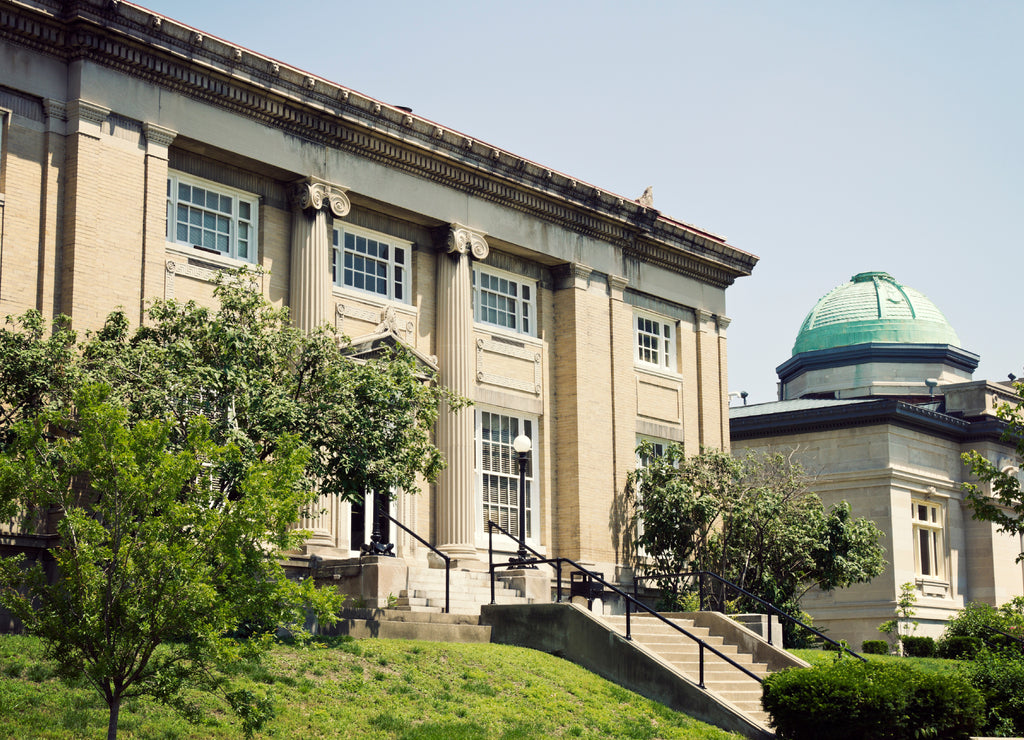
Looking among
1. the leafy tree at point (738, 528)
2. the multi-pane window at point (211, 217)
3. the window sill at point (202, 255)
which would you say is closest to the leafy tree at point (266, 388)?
the window sill at point (202, 255)

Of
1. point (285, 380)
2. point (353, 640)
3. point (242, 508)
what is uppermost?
point (285, 380)

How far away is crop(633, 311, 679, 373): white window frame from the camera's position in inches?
1382

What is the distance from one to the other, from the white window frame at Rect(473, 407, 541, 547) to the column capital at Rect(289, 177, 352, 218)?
5948mm

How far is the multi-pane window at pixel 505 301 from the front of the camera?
31.2m

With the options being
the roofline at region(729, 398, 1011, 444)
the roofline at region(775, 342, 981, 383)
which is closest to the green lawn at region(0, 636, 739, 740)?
the roofline at region(729, 398, 1011, 444)

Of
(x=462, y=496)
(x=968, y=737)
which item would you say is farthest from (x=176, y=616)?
(x=462, y=496)

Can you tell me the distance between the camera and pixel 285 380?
2084cm

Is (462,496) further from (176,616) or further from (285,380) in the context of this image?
(176,616)

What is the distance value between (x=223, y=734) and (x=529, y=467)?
17081 millimetres

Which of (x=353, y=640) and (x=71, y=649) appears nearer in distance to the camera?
(x=71, y=649)

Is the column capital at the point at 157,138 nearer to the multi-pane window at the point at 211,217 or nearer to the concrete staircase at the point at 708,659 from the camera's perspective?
the multi-pane window at the point at 211,217

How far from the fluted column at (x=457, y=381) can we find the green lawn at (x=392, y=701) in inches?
295

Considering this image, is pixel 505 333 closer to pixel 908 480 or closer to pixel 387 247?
pixel 387 247

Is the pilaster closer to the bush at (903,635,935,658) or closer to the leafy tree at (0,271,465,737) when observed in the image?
the leafy tree at (0,271,465,737)
